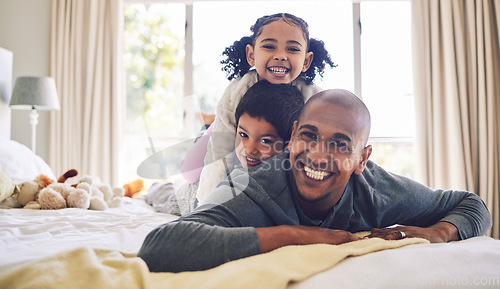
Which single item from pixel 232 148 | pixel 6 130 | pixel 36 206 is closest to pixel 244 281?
pixel 232 148

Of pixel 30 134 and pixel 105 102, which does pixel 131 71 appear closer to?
pixel 105 102

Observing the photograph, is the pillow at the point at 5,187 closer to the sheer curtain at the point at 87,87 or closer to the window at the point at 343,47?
the window at the point at 343,47

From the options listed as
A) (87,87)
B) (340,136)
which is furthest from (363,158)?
(87,87)

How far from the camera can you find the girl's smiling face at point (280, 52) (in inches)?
44.3

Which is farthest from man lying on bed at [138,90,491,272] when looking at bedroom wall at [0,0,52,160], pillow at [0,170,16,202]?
bedroom wall at [0,0,52,160]

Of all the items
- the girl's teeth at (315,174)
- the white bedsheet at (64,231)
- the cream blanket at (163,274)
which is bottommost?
the white bedsheet at (64,231)

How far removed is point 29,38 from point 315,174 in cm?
356

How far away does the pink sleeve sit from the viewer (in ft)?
4.26

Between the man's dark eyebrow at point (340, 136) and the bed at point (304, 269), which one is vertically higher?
the man's dark eyebrow at point (340, 136)

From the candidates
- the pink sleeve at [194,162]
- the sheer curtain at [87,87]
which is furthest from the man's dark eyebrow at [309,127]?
the sheer curtain at [87,87]

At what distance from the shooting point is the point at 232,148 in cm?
121

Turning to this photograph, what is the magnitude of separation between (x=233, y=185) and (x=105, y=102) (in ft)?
9.57

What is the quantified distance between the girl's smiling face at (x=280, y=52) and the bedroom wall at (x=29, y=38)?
3.05 metres

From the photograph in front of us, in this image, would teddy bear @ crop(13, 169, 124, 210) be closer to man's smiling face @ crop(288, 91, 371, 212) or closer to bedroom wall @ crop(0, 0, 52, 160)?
man's smiling face @ crop(288, 91, 371, 212)
